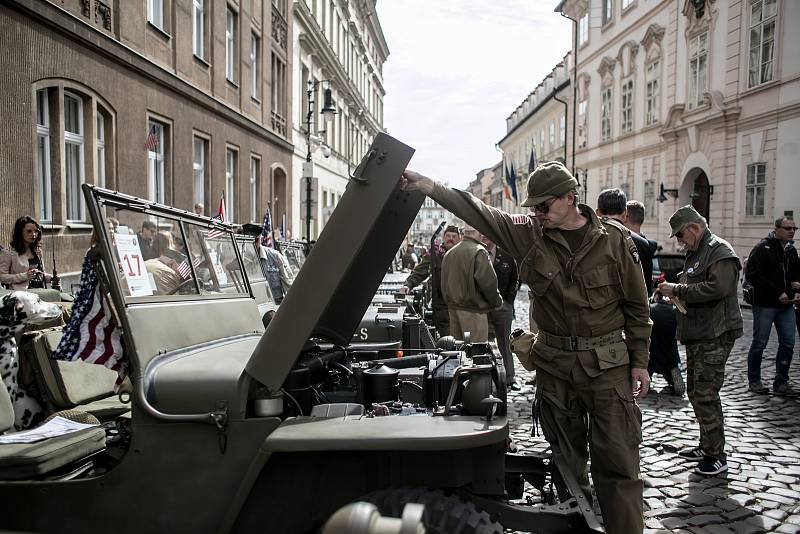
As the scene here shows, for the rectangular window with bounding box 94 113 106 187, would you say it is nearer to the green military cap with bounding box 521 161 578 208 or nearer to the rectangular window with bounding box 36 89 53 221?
the rectangular window with bounding box 36 89 53 221

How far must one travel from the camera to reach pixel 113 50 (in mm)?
10891

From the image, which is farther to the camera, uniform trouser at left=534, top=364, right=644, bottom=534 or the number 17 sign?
uniform trouser at left=534, top=364, right=644, bottom=534

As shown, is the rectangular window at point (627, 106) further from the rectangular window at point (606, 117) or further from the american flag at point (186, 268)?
the american flag at point (186, 268)

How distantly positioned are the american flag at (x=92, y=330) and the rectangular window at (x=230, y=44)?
1576 centimetres

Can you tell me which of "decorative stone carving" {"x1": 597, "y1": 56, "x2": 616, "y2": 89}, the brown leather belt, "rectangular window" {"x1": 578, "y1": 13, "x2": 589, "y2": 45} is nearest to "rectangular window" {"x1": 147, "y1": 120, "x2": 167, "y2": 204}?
the brown leather belt

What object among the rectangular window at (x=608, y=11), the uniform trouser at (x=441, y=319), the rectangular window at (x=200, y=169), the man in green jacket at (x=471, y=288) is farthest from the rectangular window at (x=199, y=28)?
the rectangular window at (x=608, y=11)

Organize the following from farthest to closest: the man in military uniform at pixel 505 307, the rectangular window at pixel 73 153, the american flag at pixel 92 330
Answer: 1. the rectangular window at pixel 73 153
2. the man in military uniform at pixel 505 307
3. the american flag at pixel 92 330

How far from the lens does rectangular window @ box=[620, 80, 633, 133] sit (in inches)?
1042

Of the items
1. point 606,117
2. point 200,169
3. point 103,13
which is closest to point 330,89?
point 200,169

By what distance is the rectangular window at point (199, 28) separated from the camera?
49.9 feet

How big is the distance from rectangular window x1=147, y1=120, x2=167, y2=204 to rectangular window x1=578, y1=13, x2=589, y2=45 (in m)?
24.4

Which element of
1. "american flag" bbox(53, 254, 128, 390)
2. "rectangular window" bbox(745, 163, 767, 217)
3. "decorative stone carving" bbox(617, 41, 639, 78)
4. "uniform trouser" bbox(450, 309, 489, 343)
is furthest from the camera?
"decorative stone carving" bbox(617, 41, 639, 78)

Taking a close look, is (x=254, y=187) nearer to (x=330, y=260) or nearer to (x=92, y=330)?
(x=92, y=330)

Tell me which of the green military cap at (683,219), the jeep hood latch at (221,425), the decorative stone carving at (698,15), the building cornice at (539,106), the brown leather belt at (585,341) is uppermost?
the building cornice at (539,106)
